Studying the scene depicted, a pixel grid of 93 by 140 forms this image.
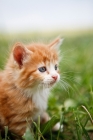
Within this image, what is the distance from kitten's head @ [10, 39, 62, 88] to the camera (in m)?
2.12

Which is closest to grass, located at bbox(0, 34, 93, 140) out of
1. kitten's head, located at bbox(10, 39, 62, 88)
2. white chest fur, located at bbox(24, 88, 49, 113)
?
white chest fur, located at bbox(24, 88, 49, 113)

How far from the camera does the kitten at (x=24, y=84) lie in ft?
6.98

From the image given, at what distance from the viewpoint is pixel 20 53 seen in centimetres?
215

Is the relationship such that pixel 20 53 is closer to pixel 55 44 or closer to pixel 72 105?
pixel 55 44

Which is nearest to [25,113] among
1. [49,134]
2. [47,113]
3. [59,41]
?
[49,134]

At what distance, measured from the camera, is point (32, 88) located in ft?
7.09

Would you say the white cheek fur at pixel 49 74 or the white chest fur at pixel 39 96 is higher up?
the white cheek fur at pixel 49 74

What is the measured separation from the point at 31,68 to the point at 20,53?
4.6 inches

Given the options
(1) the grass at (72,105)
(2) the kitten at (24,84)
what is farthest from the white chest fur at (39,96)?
(1) the grass at (72,105)

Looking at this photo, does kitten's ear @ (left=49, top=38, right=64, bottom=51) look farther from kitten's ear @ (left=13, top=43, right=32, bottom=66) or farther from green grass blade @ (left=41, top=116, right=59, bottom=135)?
green grass blade @ (left=41, top=116, right=59, bottom=135)

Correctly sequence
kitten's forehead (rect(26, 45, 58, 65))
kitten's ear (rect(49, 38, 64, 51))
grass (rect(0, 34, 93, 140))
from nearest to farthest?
A: grass (rect(0, 34, 93, 140)) < kitten's forehead (rect(26, 45, 58, 65)) < kitten's ear (rect(49, 38, 64, 51))

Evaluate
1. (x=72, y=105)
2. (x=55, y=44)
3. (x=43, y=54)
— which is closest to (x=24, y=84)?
(x=43, y=54)

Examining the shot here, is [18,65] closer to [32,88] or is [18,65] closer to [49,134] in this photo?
[32,88]

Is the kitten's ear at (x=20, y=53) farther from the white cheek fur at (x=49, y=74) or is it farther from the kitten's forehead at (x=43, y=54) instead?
the white cheek fur at (x=49, y=74)
